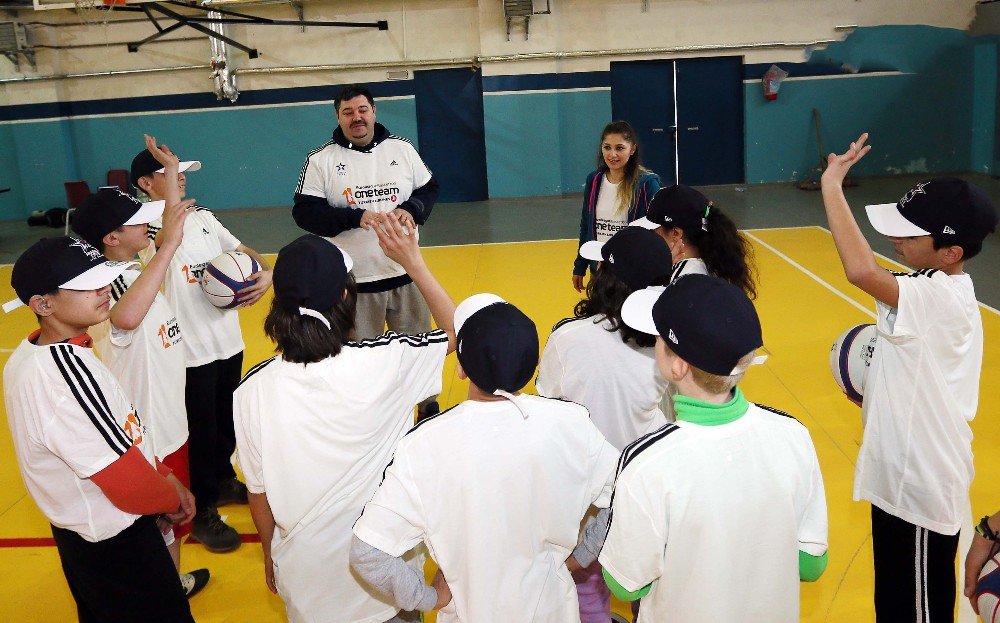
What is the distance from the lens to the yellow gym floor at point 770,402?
377 centimetres

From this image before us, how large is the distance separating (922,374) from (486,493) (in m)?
1.50

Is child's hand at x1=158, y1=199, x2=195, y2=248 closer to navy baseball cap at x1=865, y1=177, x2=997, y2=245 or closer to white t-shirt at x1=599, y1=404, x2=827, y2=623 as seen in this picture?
white t-shirt at x1=599, y1=404, x2=827, y2=623

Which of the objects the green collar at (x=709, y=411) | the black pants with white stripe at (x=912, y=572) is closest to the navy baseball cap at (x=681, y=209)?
the black pants with white stripe at (x=912, y=572)

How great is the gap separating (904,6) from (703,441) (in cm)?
1513

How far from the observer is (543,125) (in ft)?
48.4

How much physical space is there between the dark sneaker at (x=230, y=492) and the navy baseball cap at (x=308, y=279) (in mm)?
2521

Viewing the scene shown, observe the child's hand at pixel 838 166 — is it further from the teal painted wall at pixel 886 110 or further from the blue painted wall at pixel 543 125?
the teal painted wall at pixel 886 110

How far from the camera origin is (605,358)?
2.88 m

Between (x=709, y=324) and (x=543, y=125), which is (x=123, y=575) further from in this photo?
(x=543, y=125)

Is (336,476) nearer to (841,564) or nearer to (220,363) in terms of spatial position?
(220,363)

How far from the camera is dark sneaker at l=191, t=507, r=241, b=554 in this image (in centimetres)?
418

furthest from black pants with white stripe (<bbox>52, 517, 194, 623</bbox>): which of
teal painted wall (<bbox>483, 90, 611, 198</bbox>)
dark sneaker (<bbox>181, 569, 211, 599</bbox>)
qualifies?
teal painted wall (<bbox>483, 90, 611, 198</bbox>)

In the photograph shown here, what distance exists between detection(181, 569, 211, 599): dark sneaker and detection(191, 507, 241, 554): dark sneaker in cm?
24

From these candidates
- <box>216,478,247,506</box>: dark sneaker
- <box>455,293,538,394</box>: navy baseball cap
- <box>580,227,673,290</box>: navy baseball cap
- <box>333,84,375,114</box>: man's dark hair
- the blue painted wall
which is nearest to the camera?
<box>455,293,538,394</box>: navy baseball cap
